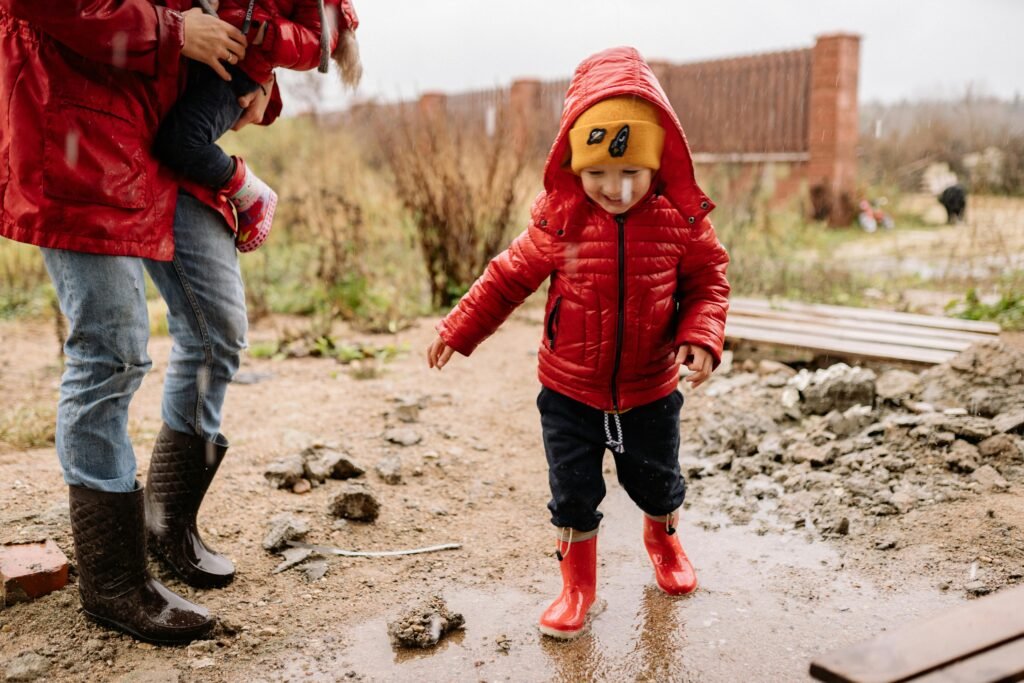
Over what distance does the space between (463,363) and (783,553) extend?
2.82 m

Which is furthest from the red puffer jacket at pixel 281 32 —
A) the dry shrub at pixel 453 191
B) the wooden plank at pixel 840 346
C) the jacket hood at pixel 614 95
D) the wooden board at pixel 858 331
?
the dry shrub at pixel 453 191

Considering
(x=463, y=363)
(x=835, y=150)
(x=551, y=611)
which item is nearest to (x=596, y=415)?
(x=551, y=611)

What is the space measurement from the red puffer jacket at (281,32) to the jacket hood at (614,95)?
29.5 inches

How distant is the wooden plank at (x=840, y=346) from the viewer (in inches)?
176

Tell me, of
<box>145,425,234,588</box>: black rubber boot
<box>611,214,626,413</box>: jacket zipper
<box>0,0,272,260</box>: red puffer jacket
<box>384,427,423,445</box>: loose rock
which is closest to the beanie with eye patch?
<box>611,214,626,413</box>: jacket zipper

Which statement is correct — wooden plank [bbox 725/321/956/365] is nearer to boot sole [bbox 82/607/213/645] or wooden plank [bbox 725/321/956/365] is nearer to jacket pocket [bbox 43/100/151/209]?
boot sole [bbox 82/607/213/645]

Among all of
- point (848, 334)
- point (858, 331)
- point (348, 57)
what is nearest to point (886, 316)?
point (858, 331)

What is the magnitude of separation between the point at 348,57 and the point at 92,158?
2.86 feet

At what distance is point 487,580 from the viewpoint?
113 inches

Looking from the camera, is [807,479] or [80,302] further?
[807,479]

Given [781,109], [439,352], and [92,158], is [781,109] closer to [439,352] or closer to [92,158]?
[439,352]

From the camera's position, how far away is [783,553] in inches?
118

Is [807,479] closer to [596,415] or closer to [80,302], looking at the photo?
[596,415]

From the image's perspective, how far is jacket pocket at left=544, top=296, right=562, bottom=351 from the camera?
246 cm
